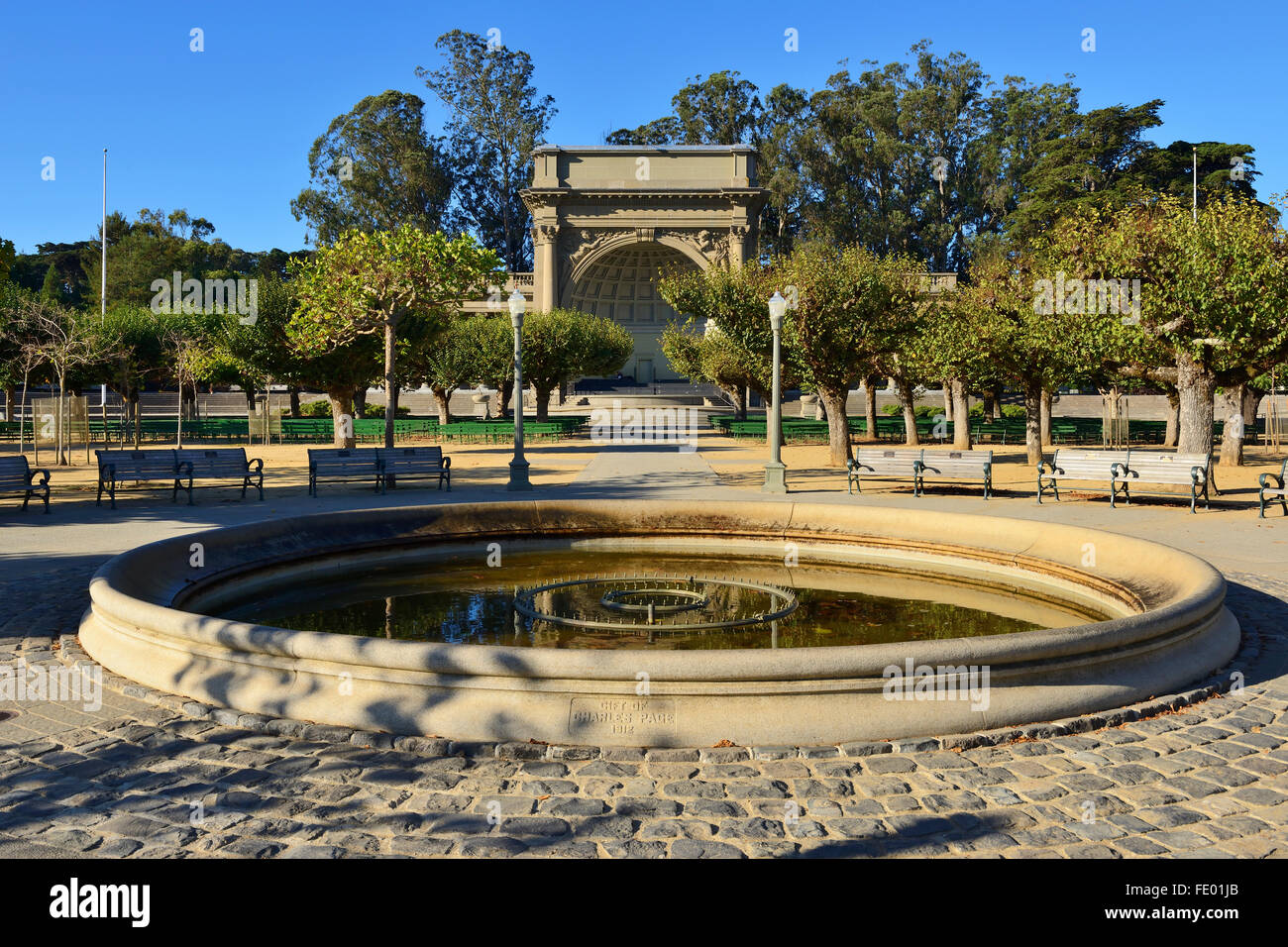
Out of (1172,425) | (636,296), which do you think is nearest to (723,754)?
(1172,425)

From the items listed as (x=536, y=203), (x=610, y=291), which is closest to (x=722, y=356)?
(x=536, y=203)

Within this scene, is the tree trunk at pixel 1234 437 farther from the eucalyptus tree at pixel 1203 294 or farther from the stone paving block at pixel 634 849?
the stone paving block at pixel 634 849

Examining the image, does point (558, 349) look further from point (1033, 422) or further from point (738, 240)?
point (738, 240)

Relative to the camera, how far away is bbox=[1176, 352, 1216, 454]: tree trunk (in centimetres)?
2180

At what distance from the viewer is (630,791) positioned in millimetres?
4914

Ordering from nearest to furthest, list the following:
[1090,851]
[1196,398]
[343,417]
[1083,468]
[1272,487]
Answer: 1. [1090,851]
2. [1272,487]
3. [1083,468]
4. [1196,398]
5. [343,417]

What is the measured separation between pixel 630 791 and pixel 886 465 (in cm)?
1518

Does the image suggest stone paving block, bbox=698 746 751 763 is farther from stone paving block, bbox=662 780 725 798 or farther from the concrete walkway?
stone paving block, bbox=662 780 725 798

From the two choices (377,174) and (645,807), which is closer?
(645,807)

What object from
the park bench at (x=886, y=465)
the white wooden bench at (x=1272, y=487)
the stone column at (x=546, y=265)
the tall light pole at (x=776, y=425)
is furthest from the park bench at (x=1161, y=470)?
the stone column at (x=546, y=265)

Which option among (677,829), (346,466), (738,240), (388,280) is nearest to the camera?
(677,829)

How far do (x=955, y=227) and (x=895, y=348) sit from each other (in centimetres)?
5554

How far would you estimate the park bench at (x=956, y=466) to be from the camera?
18109 mm
